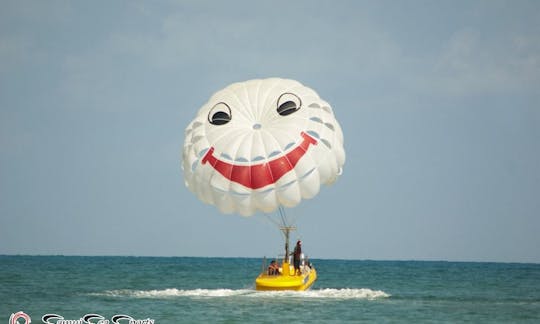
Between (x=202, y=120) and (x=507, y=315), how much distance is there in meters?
11.2

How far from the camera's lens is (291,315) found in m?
23.8

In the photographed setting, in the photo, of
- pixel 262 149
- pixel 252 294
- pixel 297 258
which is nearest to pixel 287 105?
pixel 262 149

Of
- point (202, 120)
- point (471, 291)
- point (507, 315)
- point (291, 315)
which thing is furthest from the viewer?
point (471, 291)

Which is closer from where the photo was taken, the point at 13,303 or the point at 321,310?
the point at 321,310

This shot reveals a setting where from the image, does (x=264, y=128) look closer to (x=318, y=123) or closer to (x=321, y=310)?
(x=318, y=123)

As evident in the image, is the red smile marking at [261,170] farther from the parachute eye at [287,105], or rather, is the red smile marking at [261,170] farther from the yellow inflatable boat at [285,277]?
the yellow inflatable boat at [285,277]

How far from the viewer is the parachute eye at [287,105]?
27.1 metres

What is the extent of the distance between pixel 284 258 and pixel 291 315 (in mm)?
4729

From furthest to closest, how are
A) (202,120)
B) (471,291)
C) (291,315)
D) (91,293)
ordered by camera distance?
1. (471,291)
2. (91,293)
3. (202,120)
4. (291,315)

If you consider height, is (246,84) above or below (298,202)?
above

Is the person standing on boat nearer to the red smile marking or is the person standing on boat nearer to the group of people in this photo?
the group of people

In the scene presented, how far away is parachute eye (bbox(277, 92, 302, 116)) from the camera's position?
1067 inches

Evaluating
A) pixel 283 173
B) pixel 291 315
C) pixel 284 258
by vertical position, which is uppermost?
pixel 283 173

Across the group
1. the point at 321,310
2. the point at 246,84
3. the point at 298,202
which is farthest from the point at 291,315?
the point at 246,84
